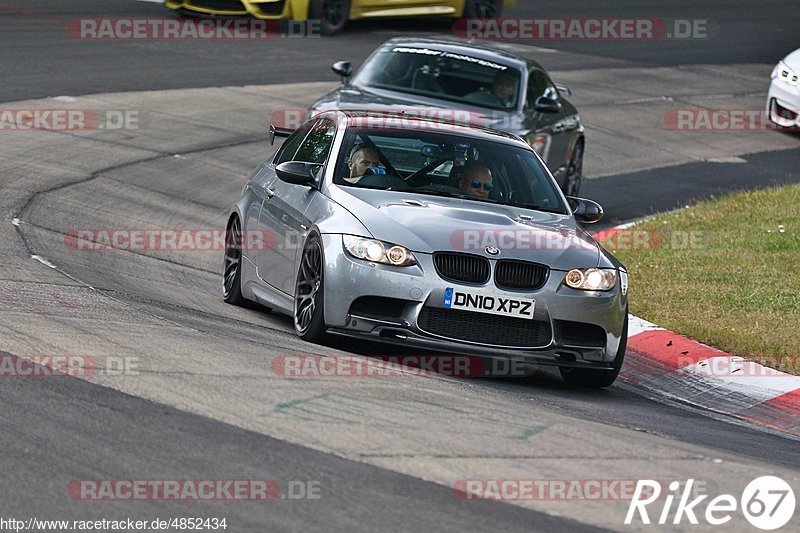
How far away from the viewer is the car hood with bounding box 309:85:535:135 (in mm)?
14829

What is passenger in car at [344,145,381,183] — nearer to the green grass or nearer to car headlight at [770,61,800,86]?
the green grass

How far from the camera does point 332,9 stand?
25000 mm

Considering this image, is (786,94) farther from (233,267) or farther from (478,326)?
(478,326)

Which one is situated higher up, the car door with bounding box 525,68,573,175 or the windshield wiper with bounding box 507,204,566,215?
A: the windshield wiper with bounding box 507,204,566,215

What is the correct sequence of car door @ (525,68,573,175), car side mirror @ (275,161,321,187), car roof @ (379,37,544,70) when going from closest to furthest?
car side mirror @ (275,161,321,187) → car door @ (525,68,573,175) → car roof @ (379,37,544,70)

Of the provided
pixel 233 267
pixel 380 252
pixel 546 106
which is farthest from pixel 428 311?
pixel 546 106

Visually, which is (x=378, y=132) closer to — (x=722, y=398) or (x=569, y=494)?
(x=722, y=398)

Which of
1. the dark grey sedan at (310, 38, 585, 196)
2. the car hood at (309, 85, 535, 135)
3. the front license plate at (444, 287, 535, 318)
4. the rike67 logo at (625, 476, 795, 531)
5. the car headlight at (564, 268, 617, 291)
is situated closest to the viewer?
the rike67 logo at (625, 476, 795, 531)

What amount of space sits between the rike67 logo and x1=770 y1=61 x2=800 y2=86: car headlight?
50.8ft

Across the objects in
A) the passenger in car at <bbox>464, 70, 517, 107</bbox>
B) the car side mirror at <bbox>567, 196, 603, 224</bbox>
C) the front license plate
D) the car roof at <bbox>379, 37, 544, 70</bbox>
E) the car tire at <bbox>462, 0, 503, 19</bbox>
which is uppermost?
the car side mirror at <bbox>567, 196, 603, 224</bbox>

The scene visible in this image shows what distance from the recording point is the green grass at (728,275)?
10.4 metres

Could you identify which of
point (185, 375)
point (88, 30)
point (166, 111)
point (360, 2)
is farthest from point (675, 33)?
point (185, 375)

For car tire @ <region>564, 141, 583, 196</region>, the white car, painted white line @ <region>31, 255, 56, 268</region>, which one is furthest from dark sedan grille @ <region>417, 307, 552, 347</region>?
the white car

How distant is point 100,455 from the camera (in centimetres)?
573
